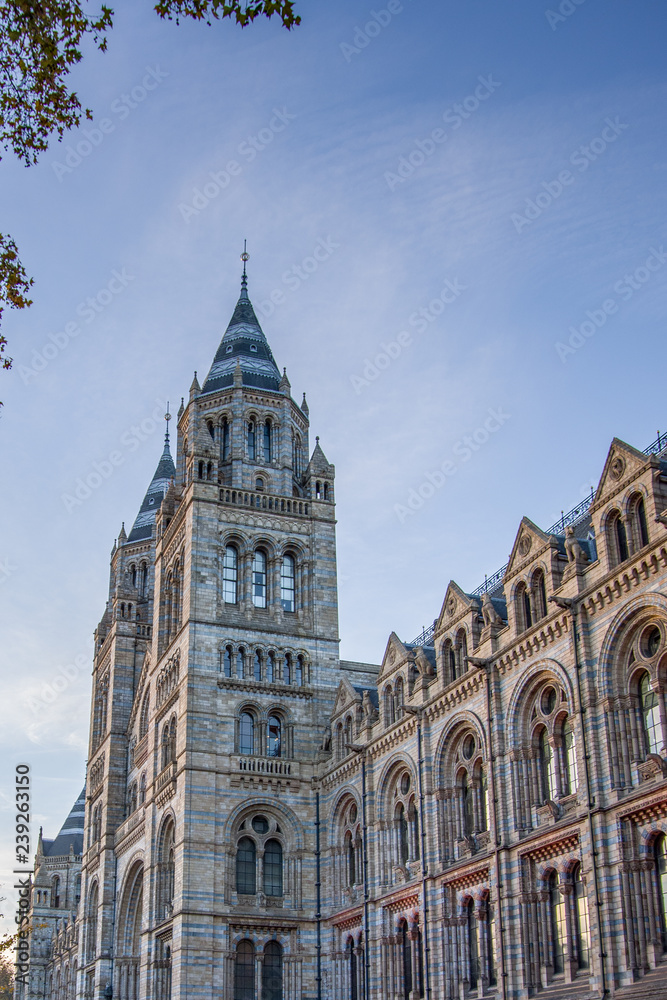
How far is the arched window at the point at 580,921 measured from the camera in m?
33.0

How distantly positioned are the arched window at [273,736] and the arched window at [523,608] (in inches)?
800

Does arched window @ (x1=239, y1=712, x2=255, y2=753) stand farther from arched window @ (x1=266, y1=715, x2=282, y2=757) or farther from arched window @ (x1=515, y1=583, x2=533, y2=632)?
arched window @ (x1=515, y1=583, x2=533, y2=632)

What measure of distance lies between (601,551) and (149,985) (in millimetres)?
34104

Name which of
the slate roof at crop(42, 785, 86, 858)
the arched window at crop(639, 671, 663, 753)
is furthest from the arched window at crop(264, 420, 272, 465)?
the slate roof at crop(42, 785, 86, 858)

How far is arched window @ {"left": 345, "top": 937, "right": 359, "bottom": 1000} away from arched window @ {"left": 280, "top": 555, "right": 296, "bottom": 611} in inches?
656

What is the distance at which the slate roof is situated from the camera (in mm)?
112562

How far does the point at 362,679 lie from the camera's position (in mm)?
60469

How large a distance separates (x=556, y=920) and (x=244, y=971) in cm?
2123

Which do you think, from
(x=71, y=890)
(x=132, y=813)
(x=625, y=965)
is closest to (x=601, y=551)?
(x=625, y=965)

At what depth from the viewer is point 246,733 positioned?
181 feet

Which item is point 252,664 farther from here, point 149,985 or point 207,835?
point 149,985

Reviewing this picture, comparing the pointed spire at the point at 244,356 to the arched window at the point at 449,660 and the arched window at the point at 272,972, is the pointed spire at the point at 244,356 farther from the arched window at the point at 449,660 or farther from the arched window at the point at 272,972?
the arched window at the point at 272,972

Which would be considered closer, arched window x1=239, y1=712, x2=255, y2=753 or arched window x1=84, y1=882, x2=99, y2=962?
arched window x1=239, y1=712, x2=255, y2=753

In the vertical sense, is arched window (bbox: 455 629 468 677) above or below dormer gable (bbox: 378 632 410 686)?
below
